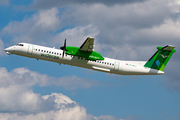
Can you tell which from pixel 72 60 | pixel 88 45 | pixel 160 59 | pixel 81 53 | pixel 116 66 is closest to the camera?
pixel 88 45

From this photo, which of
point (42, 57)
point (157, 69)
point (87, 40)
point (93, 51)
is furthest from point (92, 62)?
A: point (157, 69)

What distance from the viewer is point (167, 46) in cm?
3609

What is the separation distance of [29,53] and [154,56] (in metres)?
19.3

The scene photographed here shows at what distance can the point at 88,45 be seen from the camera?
3259cm

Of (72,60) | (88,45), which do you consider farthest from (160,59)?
(72,60)

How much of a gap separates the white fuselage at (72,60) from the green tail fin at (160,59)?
2.61 metres

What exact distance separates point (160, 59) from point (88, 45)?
40.7 ft

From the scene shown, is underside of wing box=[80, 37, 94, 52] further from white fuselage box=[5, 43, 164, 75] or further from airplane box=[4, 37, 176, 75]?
white fuselage box=[5, 43, 164, 75]

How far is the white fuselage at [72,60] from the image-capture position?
34000 millimetres

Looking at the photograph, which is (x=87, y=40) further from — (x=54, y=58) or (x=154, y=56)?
(x=154, y=56)

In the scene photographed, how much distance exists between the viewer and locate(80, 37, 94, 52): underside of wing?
31.4 m

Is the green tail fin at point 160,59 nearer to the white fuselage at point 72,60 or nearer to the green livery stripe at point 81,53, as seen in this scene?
the white fuselage at point 72,60

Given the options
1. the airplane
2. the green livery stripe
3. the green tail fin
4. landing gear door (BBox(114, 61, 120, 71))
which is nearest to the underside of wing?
the airplane

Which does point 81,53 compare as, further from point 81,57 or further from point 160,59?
point 160,59
